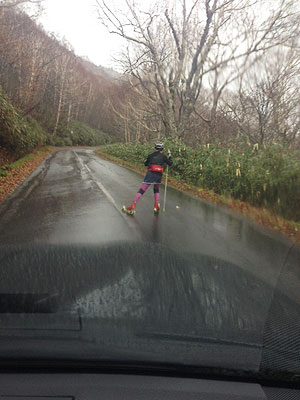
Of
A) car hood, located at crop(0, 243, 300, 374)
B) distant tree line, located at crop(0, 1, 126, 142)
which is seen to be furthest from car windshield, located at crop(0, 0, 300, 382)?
distant tree line, located at crop(0, 1, 126, 142)

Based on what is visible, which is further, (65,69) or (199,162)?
(65,69)

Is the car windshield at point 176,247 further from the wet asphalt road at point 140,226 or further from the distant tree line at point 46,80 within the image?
the distant tree line at point 46,80

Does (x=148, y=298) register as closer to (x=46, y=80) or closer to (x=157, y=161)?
(x=157, y=161)

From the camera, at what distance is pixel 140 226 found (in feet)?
23.9

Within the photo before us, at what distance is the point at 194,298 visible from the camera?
276 cm

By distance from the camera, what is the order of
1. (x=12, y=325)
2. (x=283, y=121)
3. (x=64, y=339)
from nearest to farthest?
1. (x=64, y=339)
2. (x=12, y=325)
3. (x=283, y=121)

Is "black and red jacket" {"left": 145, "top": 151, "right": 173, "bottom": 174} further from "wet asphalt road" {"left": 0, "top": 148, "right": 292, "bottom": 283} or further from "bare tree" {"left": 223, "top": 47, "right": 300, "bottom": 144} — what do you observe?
"bare tree" {"left": 223, "top": 47, "right": 300, "bottom": 144}

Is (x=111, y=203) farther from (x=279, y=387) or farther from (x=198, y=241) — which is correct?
(x=279, y=387)

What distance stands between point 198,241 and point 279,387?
461 cm

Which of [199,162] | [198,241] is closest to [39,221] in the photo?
[198,241]

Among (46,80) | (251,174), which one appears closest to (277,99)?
(251,174)

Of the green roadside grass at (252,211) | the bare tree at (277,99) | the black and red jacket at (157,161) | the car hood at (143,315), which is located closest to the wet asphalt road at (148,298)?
the car hood at (143,315)

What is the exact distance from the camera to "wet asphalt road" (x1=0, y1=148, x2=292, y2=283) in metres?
5.77

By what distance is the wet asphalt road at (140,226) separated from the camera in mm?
5766
